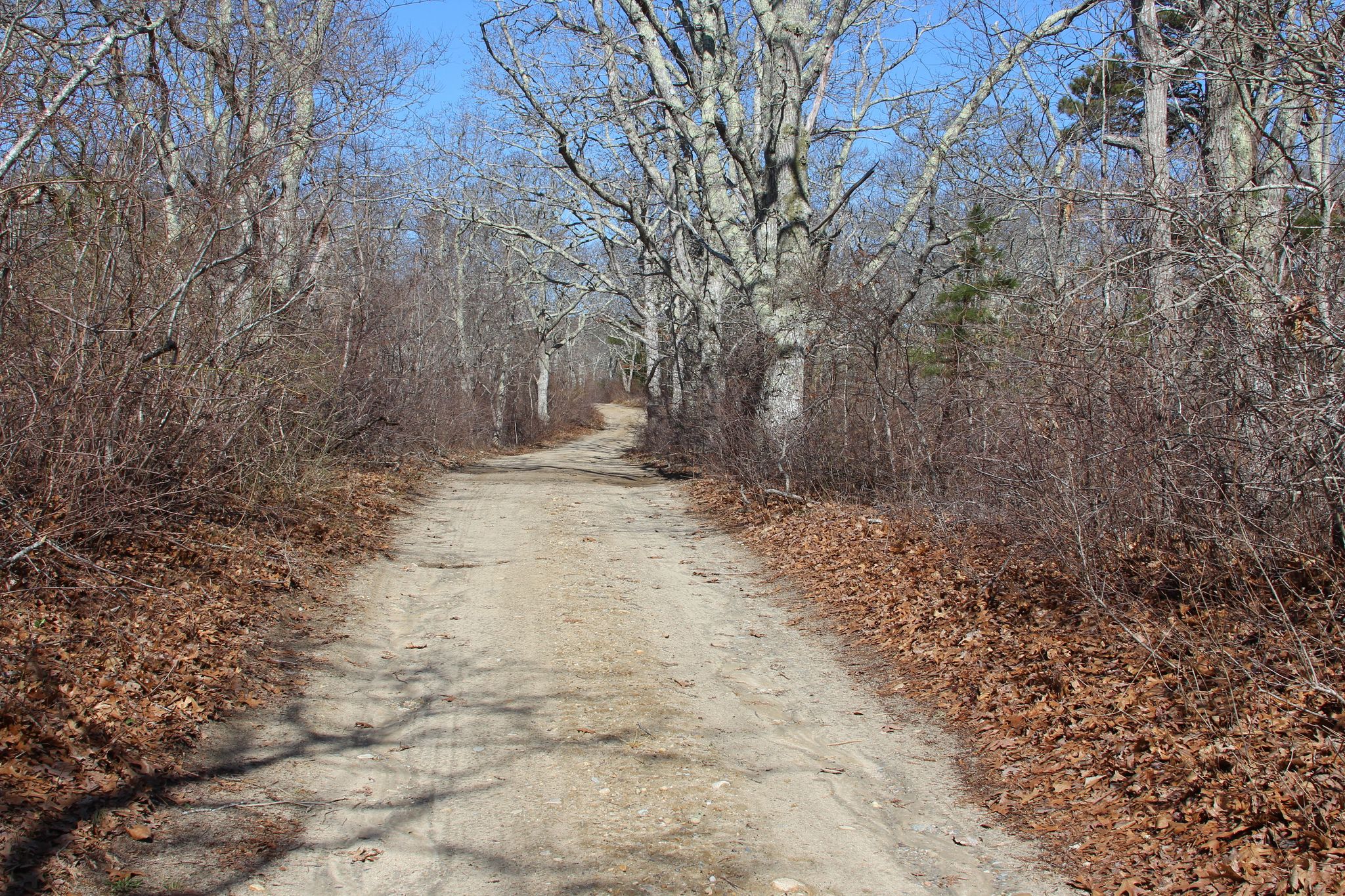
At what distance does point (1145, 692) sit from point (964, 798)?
131cm

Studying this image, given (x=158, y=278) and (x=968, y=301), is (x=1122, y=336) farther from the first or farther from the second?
(x=968, y=301)

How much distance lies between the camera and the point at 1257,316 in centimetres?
589

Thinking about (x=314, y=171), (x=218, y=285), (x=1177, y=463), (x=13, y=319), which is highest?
(x=314, y=171)

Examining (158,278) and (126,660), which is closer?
(126,660)

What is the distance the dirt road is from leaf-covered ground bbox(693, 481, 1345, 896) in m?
0.38

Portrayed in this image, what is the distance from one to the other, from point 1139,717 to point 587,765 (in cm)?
306

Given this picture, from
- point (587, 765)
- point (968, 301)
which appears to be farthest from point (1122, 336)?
point (968, 301)

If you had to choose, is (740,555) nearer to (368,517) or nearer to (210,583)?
(368,517)

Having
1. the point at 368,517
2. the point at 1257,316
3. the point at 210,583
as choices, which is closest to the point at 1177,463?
the point at 1257,316

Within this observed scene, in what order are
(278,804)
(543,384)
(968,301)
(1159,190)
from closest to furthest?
(278,804)
(1159,190)
(968,301)
(543,384)

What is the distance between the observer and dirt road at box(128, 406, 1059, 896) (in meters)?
4.25

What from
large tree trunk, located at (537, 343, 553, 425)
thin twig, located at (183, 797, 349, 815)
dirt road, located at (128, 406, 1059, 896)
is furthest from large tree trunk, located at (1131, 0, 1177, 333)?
large tree trunk, located at (537, 343, 553, 425)

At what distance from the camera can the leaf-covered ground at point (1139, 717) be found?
13.5 feet

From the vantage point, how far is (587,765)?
211 inches
